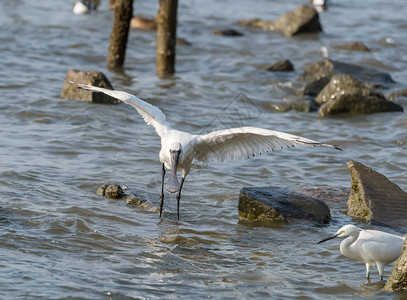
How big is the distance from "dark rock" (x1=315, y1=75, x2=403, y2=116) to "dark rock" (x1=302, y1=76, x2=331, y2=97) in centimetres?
70

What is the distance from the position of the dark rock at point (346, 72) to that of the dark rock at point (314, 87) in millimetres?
808

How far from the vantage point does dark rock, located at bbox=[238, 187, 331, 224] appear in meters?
8.27

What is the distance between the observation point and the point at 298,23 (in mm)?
21859

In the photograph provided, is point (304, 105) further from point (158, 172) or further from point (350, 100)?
point (158, 172)

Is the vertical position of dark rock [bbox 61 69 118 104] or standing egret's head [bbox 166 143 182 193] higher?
dark rock [bbox 61 69 118 104]

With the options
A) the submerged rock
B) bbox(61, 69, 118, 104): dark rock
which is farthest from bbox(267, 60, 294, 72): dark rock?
the submerged rock

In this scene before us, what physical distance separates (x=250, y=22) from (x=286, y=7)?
4.90 m

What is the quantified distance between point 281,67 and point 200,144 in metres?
8.90

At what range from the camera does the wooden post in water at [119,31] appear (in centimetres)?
1499

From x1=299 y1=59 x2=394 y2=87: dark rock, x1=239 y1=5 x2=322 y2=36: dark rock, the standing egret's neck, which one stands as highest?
x1=239 y1=5 x2=322 y2=36: dark rock

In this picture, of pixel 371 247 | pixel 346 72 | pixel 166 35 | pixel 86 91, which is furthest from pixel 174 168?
pixel 346 72

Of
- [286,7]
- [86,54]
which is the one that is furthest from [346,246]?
[286,7]

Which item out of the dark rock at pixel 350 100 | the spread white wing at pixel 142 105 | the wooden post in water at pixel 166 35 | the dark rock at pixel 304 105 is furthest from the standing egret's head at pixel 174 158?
the wooden post in water at pixel 166 35

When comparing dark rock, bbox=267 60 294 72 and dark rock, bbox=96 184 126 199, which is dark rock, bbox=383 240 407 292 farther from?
dark rock, bbox=267 60 294 72
